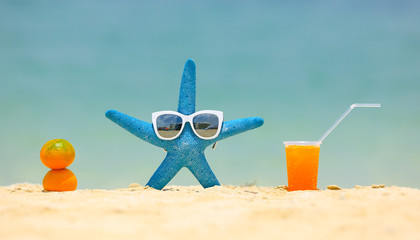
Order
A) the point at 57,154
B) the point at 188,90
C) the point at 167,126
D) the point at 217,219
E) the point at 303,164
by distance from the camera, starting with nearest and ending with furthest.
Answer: the point at 217,219, the point at 57,154, the point at 303,164, the point at 167,126, the point at 188,90

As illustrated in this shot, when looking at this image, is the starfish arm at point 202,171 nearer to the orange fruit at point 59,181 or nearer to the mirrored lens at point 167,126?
the mirrored lens at point 167,126

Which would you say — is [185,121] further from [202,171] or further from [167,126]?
[202,171]

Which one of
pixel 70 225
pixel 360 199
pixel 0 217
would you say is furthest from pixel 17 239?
pixel 360 199

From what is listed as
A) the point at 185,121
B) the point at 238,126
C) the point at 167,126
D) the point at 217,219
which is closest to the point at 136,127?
the point at 167,126

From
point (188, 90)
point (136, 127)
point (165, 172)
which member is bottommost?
point (165, 172)

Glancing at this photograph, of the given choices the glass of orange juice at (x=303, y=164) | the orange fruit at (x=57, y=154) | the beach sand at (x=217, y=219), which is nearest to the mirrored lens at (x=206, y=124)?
the glass of orange juice at (x=303, y=164)

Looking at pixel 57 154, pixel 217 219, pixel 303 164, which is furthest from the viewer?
pixel 303 164
